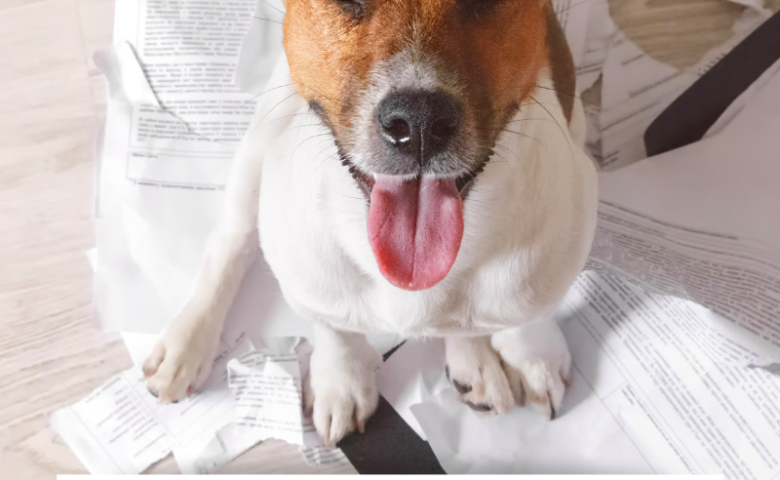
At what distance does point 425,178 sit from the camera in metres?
0.73

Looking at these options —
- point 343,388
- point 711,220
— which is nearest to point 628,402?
point 711,220

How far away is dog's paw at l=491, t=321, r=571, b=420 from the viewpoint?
1253mm

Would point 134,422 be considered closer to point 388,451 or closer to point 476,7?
point 388,451

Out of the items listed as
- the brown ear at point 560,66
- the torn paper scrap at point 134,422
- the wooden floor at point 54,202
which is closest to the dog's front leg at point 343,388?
the wooden floor at point 54,202

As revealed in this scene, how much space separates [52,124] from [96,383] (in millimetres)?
731

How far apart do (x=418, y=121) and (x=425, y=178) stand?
0.13 meters

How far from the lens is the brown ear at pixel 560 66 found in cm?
108

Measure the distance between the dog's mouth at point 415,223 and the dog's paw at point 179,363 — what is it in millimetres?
753

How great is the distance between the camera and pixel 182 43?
1554mm

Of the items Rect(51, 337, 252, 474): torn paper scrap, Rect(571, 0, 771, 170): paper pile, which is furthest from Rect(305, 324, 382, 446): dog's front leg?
Rect(571, 0, 771, 170): paper pile

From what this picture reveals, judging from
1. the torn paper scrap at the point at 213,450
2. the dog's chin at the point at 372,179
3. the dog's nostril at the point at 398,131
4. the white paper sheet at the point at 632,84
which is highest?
the dog's nostril at the point at 398,131

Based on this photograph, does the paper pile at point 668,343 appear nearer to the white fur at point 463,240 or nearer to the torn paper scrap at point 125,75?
the white fur at point 463,240

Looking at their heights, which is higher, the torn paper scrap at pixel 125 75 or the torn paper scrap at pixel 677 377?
the torn paper scrap at pixel 125 75

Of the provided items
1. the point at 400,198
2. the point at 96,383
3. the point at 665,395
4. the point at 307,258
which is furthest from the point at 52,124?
the point at 665,395
